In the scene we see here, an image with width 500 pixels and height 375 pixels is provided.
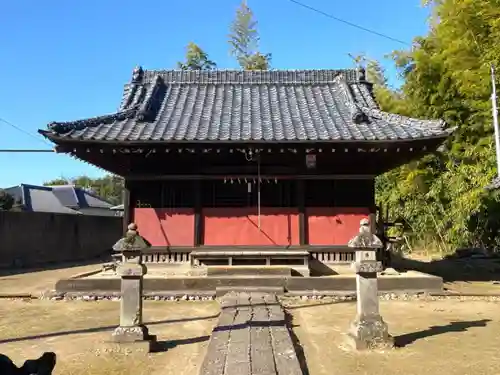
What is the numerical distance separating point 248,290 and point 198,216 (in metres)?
2.15

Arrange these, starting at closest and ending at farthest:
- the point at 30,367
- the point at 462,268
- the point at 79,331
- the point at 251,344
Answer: the point at 30,367 < the point at 251,344 < the point at 79,331 < the point at 462,268

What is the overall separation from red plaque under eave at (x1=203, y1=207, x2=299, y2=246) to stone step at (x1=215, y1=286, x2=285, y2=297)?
1.26 metres

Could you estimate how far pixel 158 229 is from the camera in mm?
10352

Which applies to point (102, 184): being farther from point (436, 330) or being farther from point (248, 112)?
point (436, 330)

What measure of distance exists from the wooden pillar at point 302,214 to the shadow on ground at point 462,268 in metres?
2.92

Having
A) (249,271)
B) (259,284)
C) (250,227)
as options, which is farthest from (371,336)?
(250,227)

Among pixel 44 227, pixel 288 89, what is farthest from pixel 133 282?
pixel 44 227

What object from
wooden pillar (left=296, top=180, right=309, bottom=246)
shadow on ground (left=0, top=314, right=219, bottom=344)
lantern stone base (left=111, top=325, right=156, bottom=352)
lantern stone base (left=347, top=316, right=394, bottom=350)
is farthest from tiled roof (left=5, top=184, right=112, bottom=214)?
lantern stone base (left=347, top=316, right=394, bottom=350)

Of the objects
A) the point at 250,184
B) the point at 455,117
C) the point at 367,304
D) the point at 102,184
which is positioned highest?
the point at 102,184

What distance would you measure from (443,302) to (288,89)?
725 centimetres

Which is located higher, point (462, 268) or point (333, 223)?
point (333, 223)

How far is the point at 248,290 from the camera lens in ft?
30.3

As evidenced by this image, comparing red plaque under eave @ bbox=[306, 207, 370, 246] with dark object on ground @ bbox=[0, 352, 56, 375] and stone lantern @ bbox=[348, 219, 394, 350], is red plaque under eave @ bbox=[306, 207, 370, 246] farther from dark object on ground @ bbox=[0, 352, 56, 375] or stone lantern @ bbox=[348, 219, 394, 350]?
dark object on ground @ bbox=[0, 352, 56, 375]

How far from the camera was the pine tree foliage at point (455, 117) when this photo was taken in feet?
48.5
